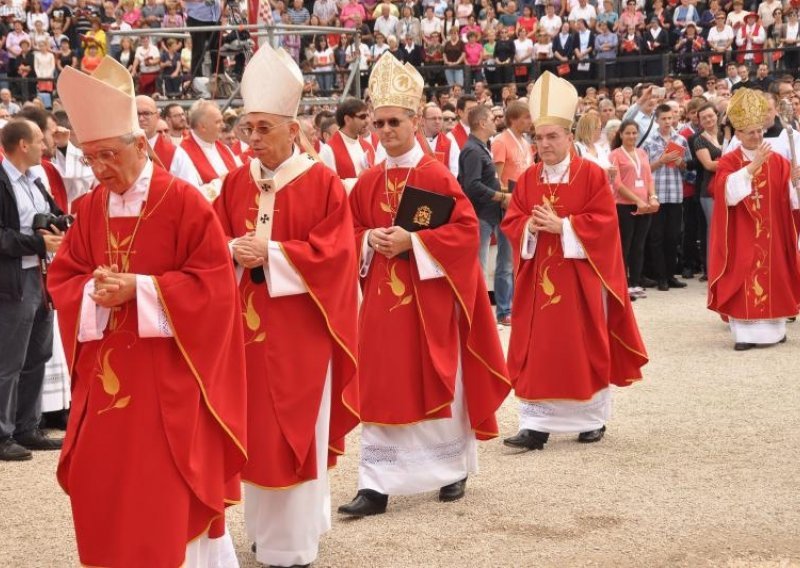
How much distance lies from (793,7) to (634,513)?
18.7 metres

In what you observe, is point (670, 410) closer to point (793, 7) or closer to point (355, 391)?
point (355, 391)

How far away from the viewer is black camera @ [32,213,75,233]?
23.6ft

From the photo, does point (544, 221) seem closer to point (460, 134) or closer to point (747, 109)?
point (747, 109)

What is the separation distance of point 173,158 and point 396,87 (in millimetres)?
3165

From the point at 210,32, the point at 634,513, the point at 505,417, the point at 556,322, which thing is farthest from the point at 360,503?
the point at 210,32

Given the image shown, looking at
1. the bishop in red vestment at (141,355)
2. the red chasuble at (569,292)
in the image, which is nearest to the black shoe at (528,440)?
the red chasuble at (569,292)

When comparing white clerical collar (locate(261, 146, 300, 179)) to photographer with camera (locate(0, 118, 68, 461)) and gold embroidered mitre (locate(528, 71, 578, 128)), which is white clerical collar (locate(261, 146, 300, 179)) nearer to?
photographer with camera (locate(0, 118, 68, 461))

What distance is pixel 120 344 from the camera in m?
4.45

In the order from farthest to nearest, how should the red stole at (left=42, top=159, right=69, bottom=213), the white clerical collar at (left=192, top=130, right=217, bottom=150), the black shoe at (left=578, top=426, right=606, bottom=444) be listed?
the white clerical collar at (left=192, top=130, right=217, bottom=150) < the red stole at (left=42, top=159, right=69, bottom=213) < the black shoe at (left=578, top=426, right=606, bottom=444)

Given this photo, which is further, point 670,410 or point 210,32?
point 210,32

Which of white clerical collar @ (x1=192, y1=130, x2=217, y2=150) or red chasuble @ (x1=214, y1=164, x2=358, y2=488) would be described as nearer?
red chasuble @ (x1=214, y1=164, x2=358, y2=488)

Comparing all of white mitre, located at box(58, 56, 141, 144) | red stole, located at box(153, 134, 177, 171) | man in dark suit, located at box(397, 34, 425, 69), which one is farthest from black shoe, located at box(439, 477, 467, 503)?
man in dark suit, located at box(397, 34, 425, 69)

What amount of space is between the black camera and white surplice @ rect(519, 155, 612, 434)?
8.99 feet

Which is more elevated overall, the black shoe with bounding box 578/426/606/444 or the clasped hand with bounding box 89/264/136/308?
the clasped hand with bounding box 89/264/136/308
